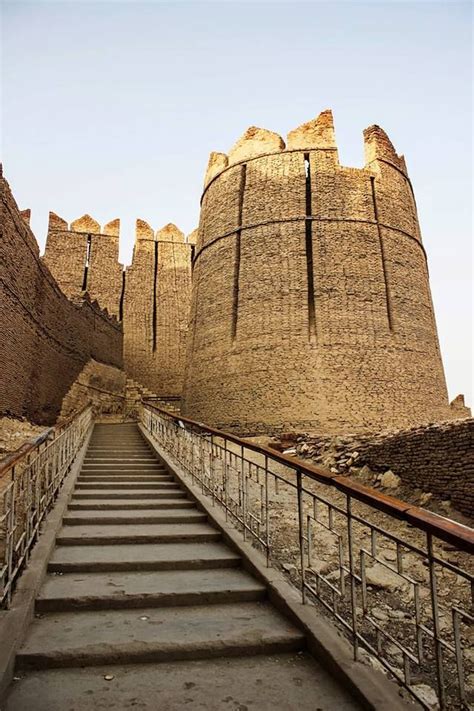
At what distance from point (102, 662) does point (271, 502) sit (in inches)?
173

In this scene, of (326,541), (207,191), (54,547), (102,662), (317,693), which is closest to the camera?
(317,693)

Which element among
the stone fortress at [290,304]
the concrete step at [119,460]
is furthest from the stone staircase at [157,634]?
the stone fortress at [290,304]

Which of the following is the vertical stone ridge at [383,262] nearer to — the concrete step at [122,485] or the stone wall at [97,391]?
the concrete step at [122,485]

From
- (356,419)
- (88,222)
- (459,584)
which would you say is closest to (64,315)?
(356,419)

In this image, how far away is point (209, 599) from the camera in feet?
10.3

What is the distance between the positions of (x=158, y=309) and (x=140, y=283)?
1968 millimetres

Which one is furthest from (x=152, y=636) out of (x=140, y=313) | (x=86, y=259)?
(x=86, y=259)

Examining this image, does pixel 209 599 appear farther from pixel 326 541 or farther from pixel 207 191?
pixel 207 191

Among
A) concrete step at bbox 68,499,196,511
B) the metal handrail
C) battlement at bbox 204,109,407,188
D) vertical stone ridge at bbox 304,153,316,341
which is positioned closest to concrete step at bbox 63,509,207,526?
concrete step at bbox 68,499,196,511

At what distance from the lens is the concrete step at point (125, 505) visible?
5208mm

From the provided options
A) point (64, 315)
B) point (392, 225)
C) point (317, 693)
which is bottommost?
point (317, 693)

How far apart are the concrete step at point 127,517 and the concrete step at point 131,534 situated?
0.08m

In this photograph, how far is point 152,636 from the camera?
2.62 meters

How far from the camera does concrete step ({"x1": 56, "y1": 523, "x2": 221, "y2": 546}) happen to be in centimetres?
411
